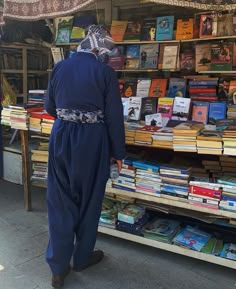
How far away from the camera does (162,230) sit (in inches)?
118

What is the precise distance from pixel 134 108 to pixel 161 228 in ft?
3.62

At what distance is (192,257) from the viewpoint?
2.92 metres

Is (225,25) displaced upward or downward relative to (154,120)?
upward

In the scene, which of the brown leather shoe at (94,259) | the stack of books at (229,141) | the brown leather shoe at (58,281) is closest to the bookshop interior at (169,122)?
the stack of books at (229,141)

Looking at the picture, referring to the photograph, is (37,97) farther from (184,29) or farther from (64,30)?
(184,29)

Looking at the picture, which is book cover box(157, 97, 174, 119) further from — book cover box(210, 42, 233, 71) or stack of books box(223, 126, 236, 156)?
stack of books box(223, 126, 236, 156)

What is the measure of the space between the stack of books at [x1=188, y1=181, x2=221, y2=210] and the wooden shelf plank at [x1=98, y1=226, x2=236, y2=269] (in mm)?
379

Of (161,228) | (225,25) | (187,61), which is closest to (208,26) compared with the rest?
(225,25)

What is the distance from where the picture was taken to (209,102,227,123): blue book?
10.6 ft

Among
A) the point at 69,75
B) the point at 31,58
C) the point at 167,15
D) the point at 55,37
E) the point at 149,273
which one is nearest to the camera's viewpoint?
the point at 69,75

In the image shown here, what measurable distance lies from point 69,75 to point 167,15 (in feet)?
5.76

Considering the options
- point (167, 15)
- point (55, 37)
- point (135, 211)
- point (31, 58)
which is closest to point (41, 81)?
point (31, 58)

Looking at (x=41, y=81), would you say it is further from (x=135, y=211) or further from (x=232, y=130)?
(x=232, y=130)

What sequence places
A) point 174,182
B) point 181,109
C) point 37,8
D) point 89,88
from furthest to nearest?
point 37,8 < point 181,109 < point 174,182 < point 89,88
